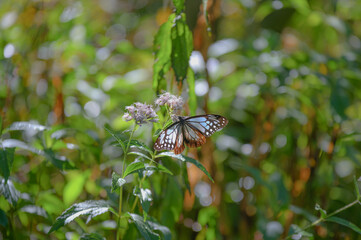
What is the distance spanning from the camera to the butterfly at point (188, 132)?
70 cm

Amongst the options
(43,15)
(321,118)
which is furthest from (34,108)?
(321,118)

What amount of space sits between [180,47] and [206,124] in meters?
0.21

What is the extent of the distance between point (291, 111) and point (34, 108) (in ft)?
3.47

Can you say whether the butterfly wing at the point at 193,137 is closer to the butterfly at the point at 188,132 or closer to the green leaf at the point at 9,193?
the butterfly at the point at 188,132

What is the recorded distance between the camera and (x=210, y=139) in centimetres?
123

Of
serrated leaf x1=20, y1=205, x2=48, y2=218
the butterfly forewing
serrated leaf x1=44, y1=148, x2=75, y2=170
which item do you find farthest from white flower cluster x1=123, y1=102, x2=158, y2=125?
serrated leaf x1=20, y1=205, x2=48, y2=218

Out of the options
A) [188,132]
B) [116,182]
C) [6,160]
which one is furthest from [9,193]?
[188,132]

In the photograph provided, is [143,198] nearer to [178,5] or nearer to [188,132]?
[188,132]

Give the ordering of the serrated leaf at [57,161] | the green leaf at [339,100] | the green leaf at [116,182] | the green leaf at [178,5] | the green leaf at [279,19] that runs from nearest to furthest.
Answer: the green leaf at [116,182] < the green leaf at [178,5] < the serrated leaf at [57,161] < the green leaf at [339,100] < the green leaf at [279,19]

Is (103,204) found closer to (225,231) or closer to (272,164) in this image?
(225,231)

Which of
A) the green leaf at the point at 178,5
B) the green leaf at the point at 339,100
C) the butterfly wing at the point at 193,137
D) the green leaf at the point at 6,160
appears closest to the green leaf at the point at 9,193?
the green leaf at the point at 6,160

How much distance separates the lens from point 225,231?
123cm

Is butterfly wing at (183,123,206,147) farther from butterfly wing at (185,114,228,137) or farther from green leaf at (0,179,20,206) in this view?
green leaf at (0,179,20,206)

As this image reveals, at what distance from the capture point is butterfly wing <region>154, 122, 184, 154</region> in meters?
0.70
